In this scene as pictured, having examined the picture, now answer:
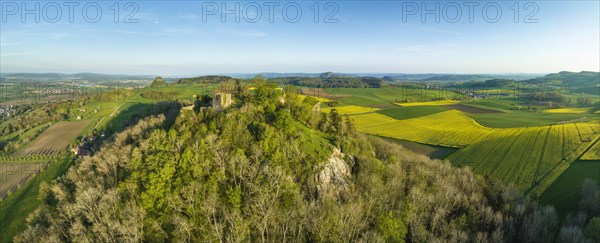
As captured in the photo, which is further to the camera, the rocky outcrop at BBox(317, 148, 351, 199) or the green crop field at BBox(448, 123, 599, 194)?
the green crop field at BBox(448, 123, 599, 194)

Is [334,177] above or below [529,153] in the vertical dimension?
below

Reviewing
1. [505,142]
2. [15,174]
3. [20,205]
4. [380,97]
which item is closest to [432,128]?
[505,142]

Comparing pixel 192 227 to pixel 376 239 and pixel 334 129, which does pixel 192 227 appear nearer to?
pixel 376 239

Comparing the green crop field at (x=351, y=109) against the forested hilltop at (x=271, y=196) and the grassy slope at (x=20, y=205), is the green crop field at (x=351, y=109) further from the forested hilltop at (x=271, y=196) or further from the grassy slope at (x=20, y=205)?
the grassy slope at (x=20, y=205)

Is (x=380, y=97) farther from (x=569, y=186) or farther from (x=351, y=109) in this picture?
(x=569, y=186)

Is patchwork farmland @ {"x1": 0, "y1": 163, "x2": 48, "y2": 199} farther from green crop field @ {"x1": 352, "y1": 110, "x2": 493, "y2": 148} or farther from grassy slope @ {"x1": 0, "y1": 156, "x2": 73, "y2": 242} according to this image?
green crop field @ {"x1": 352, "y1": 110, "x2": 493, "y2": 148}

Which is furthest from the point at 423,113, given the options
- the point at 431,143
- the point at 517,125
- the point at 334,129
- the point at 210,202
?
the point at 210,202

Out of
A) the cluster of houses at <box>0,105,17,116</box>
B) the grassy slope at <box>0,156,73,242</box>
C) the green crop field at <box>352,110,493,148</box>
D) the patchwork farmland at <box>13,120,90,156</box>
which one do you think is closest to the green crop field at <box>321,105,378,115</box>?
the green crop field at <box>352,110,493,148</box>

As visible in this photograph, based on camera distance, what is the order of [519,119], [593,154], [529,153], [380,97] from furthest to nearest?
[380,97] → [519,119] → [529,153] → [593,154]

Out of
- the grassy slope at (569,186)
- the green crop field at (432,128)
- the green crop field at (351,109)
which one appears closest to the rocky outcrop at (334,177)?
the grassy slope at (569,186)
